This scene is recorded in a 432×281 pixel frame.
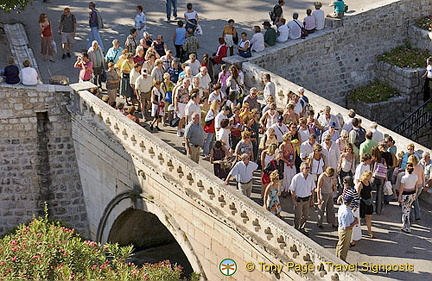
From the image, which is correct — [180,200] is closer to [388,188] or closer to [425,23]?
[388,188]

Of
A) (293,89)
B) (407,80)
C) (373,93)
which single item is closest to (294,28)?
(373,93)

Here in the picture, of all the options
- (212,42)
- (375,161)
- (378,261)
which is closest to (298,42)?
(212,42)

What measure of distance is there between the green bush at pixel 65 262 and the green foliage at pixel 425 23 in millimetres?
12790

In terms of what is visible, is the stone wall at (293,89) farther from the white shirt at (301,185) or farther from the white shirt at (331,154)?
the white shirt at (301,185)

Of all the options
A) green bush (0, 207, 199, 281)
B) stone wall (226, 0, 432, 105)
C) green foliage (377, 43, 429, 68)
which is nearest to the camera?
green bush (0, 207, 199, 281)

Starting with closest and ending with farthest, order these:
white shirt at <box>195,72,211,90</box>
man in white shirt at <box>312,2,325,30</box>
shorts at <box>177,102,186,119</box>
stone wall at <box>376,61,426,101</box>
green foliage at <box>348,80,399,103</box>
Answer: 1. shorts at <box>177,102,186,119</box>
2. white shirt at <box>195,72,211,90</box>
3. man in white shirt at <box>312,2,325,30</box>
4. stone wall at <box>376,61,426,101</box>
5. green foliage at <box>348,80,399,103</box>

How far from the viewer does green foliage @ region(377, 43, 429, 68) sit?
90.2ft

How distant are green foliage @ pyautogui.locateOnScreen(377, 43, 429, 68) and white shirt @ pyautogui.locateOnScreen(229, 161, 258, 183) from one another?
37.1 ft

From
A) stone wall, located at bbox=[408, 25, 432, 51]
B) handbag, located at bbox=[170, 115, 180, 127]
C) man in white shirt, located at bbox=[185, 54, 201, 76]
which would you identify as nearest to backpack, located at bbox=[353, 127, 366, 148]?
handbag, located at bbox=[170, 115, 180, 127]

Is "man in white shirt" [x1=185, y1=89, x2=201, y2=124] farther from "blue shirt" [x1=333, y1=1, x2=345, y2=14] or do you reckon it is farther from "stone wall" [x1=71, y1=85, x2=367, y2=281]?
"blue shirt" [x1=333, y1=1, x2=345, y2=14]

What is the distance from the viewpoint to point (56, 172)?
23.5 metres

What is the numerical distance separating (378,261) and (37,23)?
568 inches

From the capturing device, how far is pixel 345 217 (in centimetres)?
1609

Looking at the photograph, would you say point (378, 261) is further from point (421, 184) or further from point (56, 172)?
point (56, 172)
